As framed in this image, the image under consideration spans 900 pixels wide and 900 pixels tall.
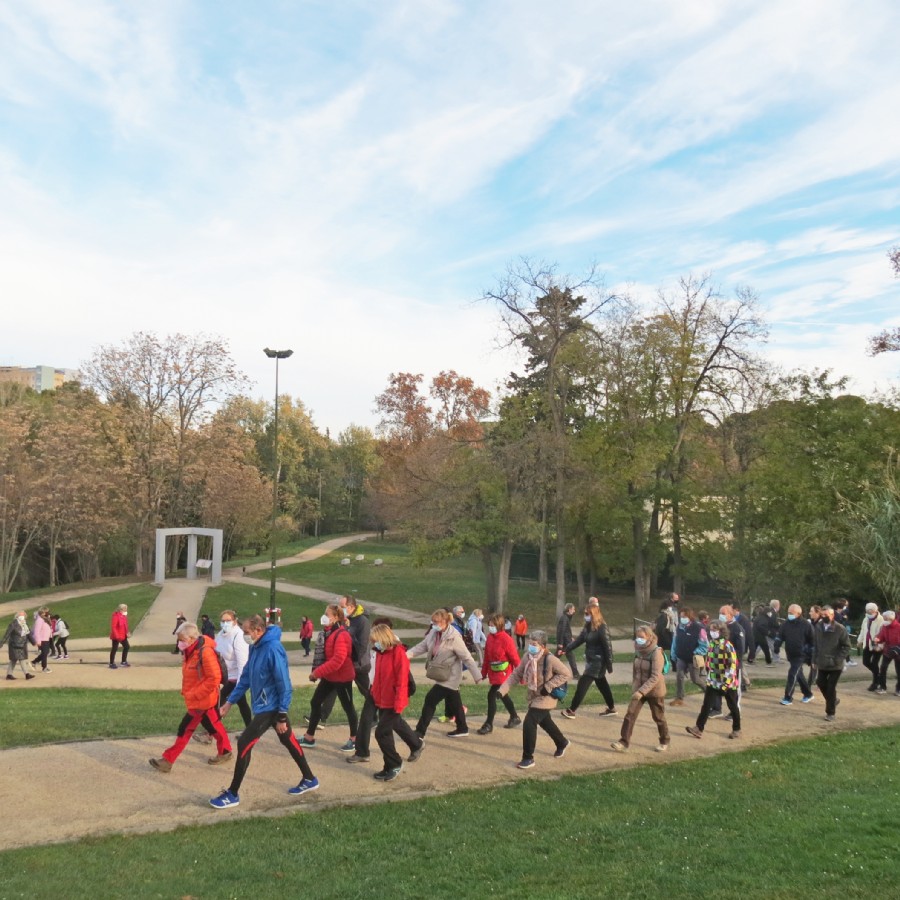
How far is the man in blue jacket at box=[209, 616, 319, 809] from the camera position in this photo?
23.9ft

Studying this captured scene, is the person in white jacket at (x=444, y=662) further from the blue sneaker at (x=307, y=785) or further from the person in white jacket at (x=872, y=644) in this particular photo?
the person in white jacket at (x=872, y=644)

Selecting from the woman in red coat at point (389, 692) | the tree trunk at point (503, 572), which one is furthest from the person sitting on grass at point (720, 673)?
the tree trunk at point (503, 572)

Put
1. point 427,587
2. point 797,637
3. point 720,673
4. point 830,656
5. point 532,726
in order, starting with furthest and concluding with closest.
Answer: point 427,587 → point 797,637 → point 830,656 → point 720,673 → point 532,726

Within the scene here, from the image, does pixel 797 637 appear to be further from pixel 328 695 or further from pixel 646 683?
pixel 328 695

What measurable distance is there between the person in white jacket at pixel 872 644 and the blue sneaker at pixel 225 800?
12.0 m

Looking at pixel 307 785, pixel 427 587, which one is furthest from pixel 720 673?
pixel 427 587

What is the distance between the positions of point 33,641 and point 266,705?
547 inches

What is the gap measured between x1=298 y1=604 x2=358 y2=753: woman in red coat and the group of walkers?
996 cm

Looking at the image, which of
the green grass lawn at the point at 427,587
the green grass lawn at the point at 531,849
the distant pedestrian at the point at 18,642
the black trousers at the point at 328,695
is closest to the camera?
the green grass lawn at the point at 531,849

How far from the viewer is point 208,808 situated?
7.23 meters

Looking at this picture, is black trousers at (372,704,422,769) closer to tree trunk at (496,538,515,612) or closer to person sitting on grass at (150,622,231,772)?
person sitting on grass at (150,622,231,772)

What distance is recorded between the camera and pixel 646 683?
31.3 feet

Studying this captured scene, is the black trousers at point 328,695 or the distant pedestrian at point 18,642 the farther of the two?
the distant pedestrian at point 18,642

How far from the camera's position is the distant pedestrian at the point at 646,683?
9.54 meters
